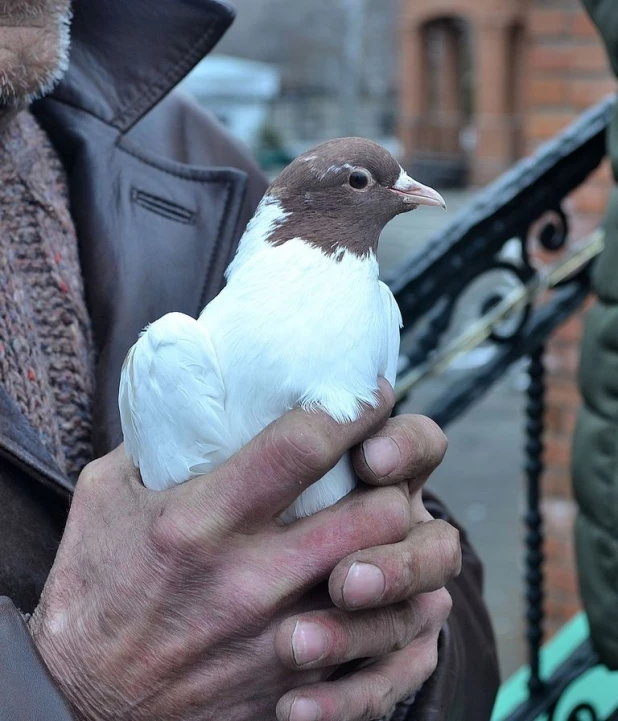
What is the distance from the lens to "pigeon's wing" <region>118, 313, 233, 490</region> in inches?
40.6

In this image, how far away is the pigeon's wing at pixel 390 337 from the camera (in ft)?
3.64

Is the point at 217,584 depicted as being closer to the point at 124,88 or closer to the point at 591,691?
the point at 124,88

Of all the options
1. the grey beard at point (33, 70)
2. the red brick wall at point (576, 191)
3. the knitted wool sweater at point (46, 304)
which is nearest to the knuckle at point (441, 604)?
the knitted wool sweater at point (46, 304)

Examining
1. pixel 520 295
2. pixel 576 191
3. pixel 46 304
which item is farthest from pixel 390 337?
pixel 576 191

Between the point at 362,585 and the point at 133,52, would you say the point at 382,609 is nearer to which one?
the point at 362,585

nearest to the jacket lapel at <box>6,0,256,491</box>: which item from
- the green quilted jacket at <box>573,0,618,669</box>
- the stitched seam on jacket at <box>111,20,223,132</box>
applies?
the stitched seam on jacket at <box>111,20,223,132</box>

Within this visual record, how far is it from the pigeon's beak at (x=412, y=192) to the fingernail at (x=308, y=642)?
507 millimetres

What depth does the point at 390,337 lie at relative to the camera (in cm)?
113

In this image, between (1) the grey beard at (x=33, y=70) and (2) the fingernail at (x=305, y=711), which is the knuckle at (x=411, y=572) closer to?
(2) the fingernail at (x=305, y=711)

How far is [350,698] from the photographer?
3.43 feet

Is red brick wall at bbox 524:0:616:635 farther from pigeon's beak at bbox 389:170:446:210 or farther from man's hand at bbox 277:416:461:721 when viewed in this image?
man's hand at bbox 277:416:461:721

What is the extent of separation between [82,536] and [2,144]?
1.85ft

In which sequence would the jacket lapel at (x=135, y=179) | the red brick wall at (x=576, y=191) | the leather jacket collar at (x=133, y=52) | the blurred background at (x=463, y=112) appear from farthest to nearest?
the blurred background at (x=463, y=112), the red brick wall at (x=576, y=191), the leather jacket collar at (x=133, y=52), the jacket lapel at (x=135, y=179)

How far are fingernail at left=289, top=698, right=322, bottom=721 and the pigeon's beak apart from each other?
1.89 feet
